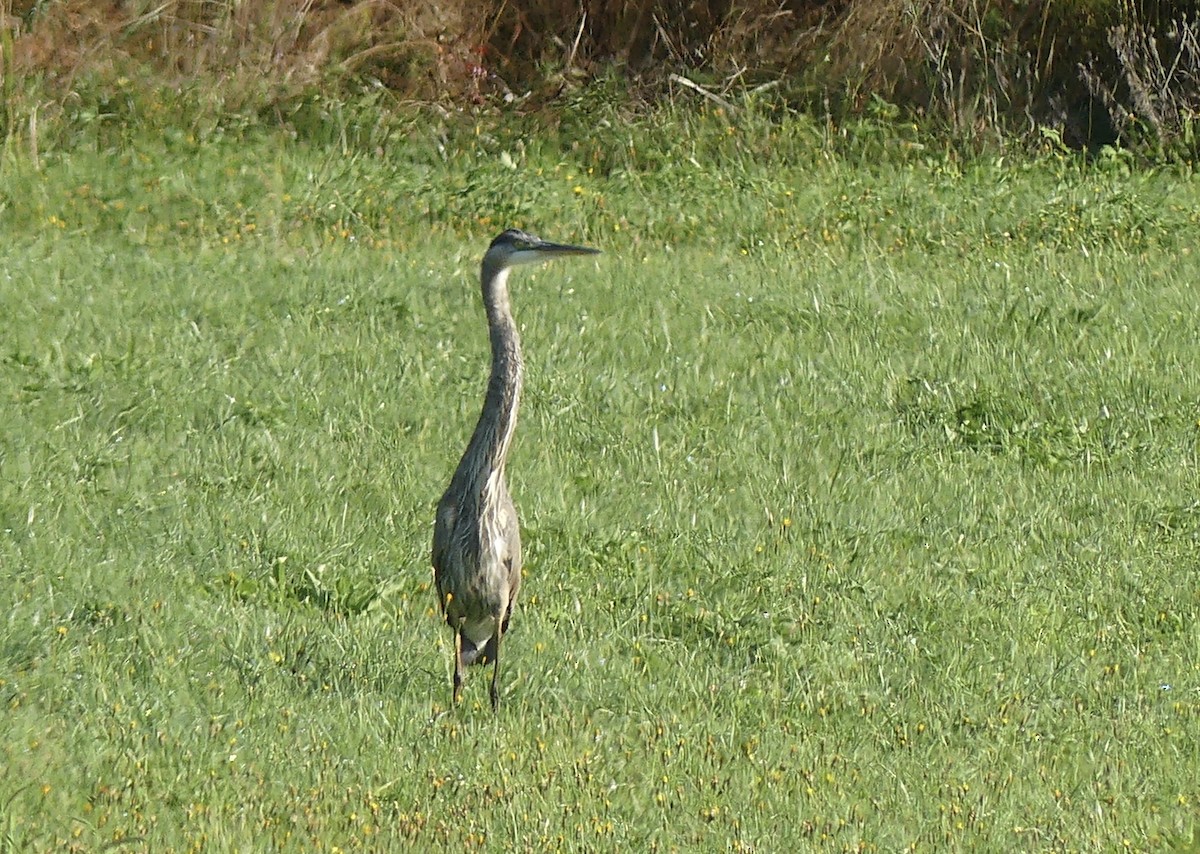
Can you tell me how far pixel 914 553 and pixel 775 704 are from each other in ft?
5.41

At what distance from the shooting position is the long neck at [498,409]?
6.14 meters

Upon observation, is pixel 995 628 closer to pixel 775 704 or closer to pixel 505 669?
pixel 775 704

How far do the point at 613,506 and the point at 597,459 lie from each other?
632 millimetres

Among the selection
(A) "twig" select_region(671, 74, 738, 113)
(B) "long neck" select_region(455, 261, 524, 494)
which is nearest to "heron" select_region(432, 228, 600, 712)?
(B) "long neck" select_region(455, 261, 524, 494)

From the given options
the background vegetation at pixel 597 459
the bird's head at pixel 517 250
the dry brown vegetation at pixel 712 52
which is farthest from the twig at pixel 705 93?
the bird's head at pixel 517 250

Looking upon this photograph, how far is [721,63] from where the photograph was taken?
16109 mm

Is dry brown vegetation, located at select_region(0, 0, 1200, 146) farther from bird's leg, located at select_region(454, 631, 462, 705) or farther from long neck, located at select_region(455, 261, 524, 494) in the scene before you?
bird's leg, located at select_region(454, 631, 462, 705)

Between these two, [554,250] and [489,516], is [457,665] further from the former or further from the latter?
[554,250]

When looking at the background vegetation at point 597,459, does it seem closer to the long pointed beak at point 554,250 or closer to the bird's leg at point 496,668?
the bird's leg at point 496,668

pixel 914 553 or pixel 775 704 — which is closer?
pixel 775 704

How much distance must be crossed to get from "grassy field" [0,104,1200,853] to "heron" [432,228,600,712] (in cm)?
23

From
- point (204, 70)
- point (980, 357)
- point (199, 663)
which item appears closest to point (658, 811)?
point (199, 663)

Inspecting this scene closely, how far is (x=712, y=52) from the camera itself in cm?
1645

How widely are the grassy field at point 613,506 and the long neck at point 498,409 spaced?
0.72m
